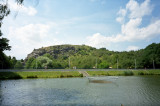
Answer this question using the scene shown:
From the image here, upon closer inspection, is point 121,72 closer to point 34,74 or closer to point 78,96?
point 34,74

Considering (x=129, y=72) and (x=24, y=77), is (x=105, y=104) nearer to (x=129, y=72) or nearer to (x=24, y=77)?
(x=24, y=77)

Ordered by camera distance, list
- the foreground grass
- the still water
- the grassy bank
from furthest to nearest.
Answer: the grassy bank, the foreground grass, the still water

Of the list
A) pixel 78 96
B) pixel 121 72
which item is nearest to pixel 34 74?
pixel 78 96

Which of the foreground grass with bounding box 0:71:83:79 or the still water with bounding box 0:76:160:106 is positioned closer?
the still water with bounding box 0:76:160:106

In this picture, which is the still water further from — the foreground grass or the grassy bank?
the grassy bank

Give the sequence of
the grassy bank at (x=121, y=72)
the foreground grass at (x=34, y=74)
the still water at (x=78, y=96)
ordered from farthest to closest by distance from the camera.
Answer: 1. the grassy bank at (x=121, y=72)
2. the foreground grass at (x=34, y=74)
3. the still water at (x=78, y=96)

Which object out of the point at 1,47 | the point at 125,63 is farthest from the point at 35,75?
the point at 125,63

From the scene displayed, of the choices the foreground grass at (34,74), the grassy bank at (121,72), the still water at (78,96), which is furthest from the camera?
the grassy bank at (121,72)

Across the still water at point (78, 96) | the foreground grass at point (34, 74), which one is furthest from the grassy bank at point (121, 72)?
the still water at point (78, 96)

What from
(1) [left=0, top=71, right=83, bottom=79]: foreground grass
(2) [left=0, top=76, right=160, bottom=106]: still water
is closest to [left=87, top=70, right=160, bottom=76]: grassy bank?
(1) [left=0, top=71, right=83, bottom=79]: foreground grass

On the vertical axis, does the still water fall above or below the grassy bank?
below

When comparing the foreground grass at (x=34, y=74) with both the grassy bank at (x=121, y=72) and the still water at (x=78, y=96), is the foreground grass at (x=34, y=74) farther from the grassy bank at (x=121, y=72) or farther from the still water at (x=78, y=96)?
the still water at (x=78, y=96)

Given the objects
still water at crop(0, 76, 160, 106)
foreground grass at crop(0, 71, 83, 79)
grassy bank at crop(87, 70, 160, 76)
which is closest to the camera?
still water at crop(0, 76, 160, 106)

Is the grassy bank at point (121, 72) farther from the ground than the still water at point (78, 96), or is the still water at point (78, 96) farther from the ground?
the grassy bank at point (121, 72)
